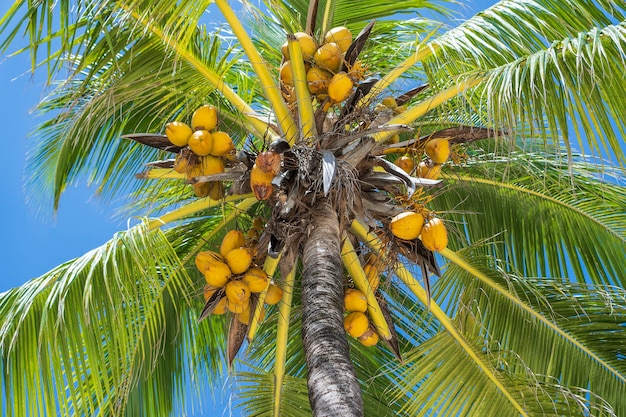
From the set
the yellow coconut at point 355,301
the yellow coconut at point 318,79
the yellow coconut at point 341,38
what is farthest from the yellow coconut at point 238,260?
the yellow coconut at point 341,38

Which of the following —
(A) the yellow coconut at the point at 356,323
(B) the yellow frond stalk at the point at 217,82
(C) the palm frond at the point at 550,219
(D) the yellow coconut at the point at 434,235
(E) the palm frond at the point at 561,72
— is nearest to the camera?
(E) the palm frond at the point at 561,72

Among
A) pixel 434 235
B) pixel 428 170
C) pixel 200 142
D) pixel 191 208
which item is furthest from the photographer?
pixel 191 208

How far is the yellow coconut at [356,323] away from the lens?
3654 millimetres

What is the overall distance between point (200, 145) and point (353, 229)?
3.27 ft

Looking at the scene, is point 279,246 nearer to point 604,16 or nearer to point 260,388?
point 260,388

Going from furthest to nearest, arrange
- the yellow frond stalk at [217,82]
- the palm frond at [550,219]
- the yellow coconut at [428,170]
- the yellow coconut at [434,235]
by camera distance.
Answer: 1. the palm frond at [550,219]
2. the yellow frond stalk at [217,82]
3. the yellow coconut at [428,170]
4. the yellow coconut at [434,235]

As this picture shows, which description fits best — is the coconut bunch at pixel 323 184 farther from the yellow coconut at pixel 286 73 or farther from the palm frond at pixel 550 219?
the palm frond at pixel 550 219

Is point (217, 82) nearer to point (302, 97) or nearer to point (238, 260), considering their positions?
point (302, 97)

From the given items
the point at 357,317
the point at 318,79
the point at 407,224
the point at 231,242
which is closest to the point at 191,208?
the point at 231,242

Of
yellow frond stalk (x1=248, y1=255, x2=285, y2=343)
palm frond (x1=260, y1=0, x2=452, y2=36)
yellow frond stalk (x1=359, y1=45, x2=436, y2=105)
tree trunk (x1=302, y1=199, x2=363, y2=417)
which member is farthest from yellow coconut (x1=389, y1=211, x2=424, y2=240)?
palm frond (x1=260, y1=0, x2=452, y2=36)

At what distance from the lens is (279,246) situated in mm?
3549

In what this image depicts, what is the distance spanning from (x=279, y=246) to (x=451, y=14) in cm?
267

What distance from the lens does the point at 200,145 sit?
3475 millimetres

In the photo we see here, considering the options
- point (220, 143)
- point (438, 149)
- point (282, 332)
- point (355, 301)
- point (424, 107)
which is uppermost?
point (220, 143)
